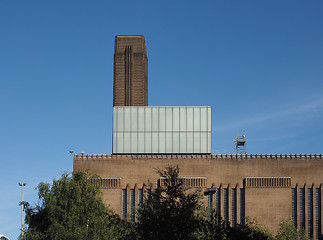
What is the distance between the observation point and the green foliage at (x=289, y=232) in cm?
6977

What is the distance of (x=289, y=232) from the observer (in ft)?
233

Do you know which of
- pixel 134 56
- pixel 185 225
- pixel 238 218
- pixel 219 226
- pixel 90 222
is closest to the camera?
pixel 185 225

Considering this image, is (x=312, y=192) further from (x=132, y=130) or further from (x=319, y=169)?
(x=132, y=130)

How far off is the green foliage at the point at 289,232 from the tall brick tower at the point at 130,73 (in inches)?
1017

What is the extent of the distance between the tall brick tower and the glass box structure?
2873 millimetres

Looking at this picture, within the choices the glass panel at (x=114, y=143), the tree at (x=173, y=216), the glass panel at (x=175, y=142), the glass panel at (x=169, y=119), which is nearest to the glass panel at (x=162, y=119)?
the glass panel at (x=169, y=119)

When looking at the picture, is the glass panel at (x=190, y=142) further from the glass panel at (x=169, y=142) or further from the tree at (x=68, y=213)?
the tree at (x=68, y=213)

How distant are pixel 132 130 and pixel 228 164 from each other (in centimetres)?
1400

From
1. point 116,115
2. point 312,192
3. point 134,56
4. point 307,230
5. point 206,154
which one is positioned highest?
point 134,56

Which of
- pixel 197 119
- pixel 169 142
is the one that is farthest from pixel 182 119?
pixel 169 142

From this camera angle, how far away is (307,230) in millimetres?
78125

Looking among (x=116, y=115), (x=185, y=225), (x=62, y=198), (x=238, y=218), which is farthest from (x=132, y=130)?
(x=185, y=225)

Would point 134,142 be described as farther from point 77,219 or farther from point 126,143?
point 77,219

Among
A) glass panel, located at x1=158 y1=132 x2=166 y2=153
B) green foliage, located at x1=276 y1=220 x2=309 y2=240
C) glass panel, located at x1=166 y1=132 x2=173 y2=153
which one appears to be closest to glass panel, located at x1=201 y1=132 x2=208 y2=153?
glass panel, located at x1=166 y1=132 x2=173 y2=153
